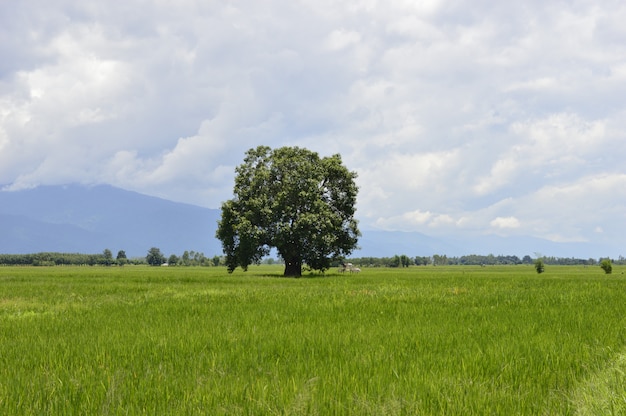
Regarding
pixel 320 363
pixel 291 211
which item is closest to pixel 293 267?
pixel 291 211

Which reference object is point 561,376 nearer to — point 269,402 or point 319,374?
point 319,374

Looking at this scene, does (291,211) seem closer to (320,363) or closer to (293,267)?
(293,267)

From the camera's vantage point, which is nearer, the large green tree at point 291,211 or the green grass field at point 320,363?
the green grass field at point 320,363

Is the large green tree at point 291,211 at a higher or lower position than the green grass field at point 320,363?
higher

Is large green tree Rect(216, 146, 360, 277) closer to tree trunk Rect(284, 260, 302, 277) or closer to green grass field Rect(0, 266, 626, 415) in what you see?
tree trunk Rect(284, 260, 302, 277)

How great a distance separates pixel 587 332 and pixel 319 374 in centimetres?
662

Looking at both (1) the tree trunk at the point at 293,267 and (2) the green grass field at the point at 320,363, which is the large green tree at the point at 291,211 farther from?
(2) the green grass field at the point at 320,363

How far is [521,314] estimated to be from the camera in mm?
11219

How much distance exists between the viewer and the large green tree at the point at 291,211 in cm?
4719

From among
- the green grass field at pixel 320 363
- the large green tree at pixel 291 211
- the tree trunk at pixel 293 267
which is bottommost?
the tree trunk at pixel 293 267

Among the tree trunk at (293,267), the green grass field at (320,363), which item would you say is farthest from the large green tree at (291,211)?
the green grass field at (320,363)

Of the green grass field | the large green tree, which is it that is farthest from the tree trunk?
the green grass field

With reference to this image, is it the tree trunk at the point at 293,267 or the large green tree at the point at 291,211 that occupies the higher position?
the large green tree at the point at 291,211

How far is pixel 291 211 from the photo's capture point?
47812 mm
